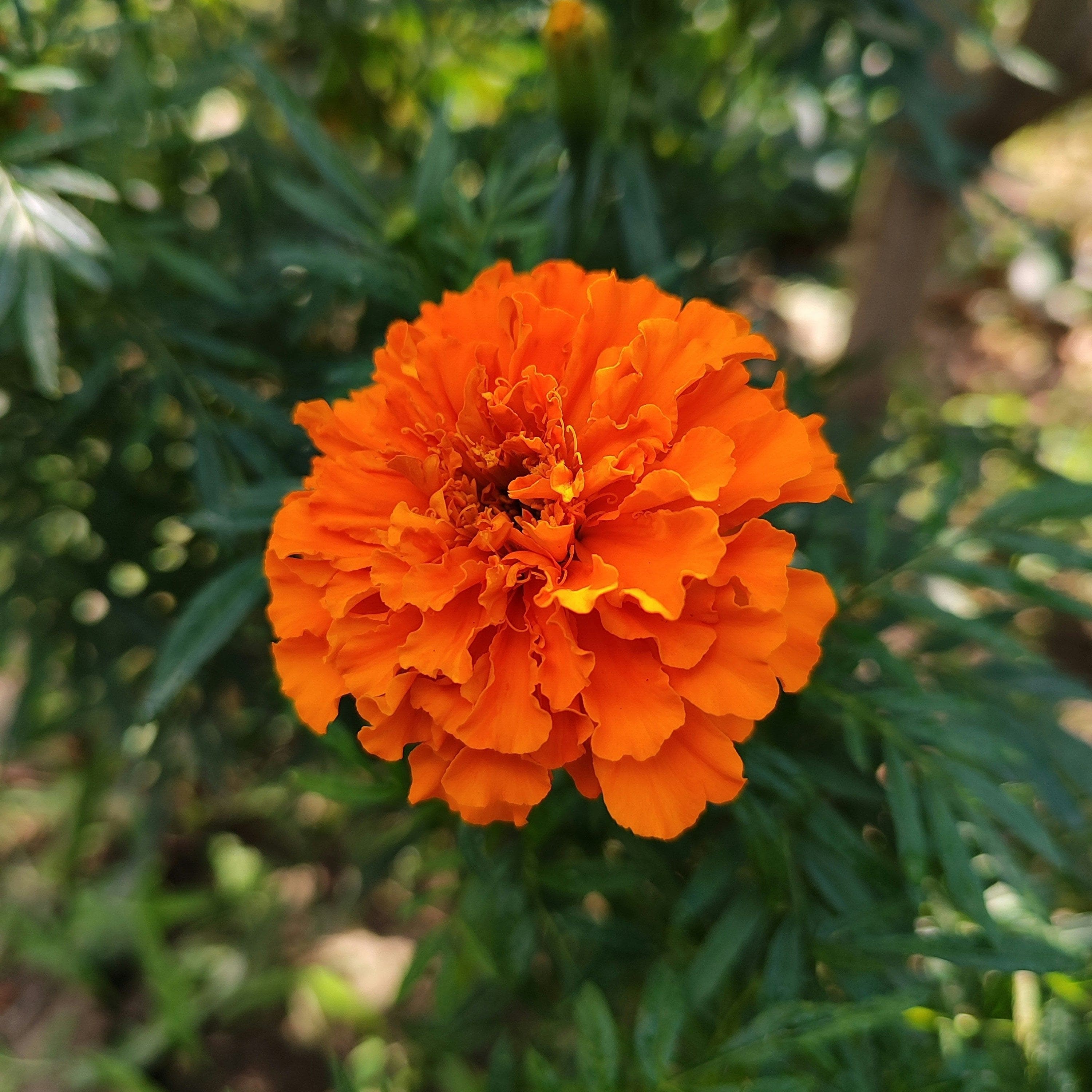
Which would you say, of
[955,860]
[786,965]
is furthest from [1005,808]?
[786,965]

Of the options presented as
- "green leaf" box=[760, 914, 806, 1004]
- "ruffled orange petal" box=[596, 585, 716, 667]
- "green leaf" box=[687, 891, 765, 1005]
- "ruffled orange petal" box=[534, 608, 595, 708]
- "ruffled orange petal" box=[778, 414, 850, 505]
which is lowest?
"green leaf" box=[687, 891, 765, 1005]

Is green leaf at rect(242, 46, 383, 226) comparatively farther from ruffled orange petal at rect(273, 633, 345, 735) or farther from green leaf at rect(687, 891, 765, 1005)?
green leaf at rect(687, 891, 765, 1005)

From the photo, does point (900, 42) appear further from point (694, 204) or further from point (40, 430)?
point (40, 430)

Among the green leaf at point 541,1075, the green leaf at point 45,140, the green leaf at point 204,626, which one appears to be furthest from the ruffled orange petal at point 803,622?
the green leaf at point 45,140

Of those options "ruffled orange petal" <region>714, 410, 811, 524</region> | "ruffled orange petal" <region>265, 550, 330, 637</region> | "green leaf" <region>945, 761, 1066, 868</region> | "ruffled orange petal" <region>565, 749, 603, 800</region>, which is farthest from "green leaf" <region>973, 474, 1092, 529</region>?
"ruffled orange petal" <region>265, 550, 330, 637</region>

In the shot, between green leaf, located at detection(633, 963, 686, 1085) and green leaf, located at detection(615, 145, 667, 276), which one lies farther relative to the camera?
green leaf, located at detection(615, 145, 667, 276)

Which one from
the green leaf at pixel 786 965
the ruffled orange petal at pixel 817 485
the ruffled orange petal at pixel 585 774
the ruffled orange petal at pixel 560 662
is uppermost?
the ruffled orange petal at pixel 817 485

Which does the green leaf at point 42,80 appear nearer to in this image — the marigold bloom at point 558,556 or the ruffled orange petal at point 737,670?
the marigold bloom at point 558,556
